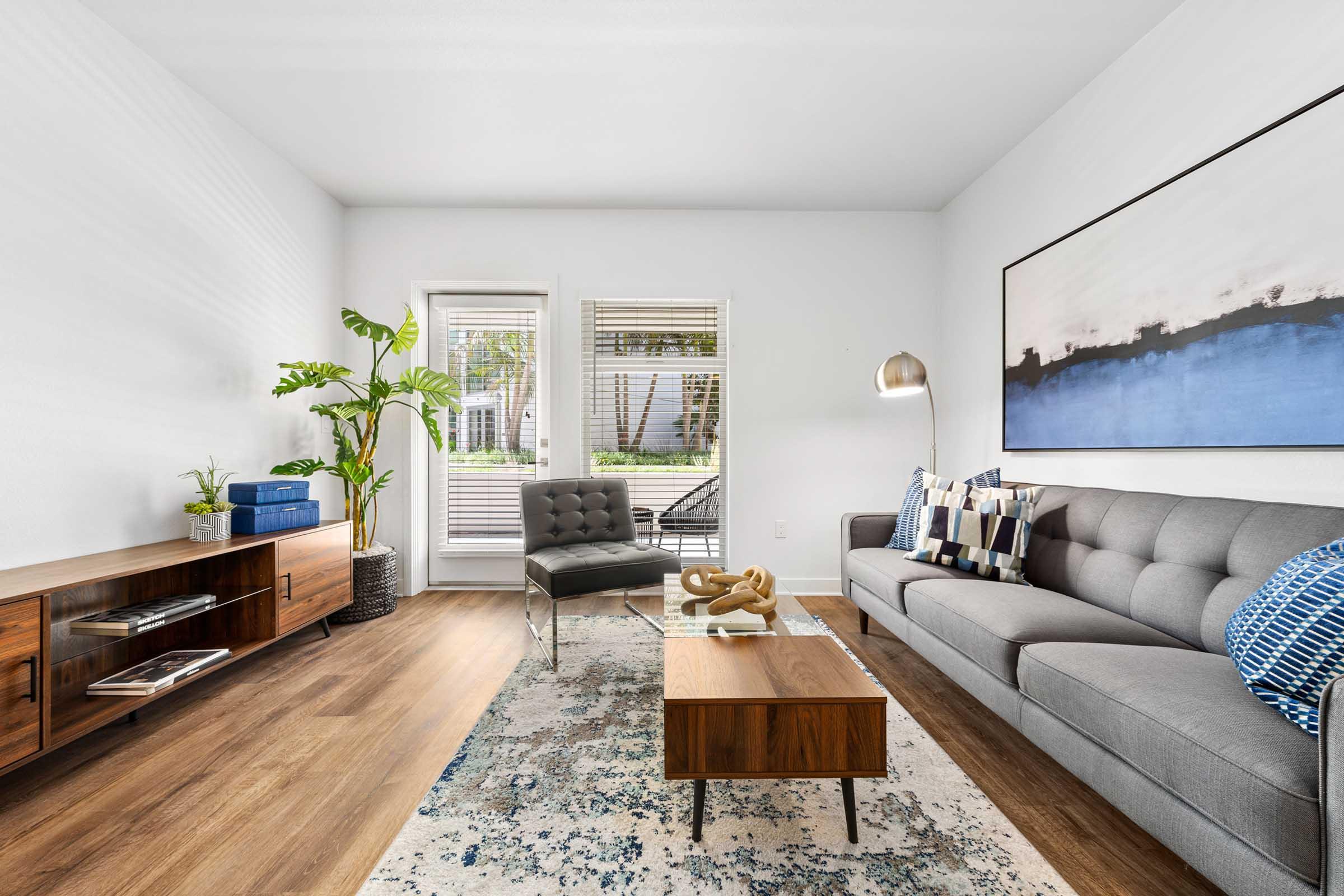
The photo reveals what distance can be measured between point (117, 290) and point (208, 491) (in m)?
0.90

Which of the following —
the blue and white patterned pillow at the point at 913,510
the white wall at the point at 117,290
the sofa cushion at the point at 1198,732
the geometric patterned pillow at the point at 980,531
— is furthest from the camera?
the blue and white patterned pillow at the point at 913,510

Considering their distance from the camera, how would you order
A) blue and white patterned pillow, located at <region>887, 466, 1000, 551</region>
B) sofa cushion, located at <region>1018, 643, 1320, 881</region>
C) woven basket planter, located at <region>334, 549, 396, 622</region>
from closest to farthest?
sofa cushion, located at <region>1018, 643, 1320, 881</region> < blue and white patterned pillow, located at <region>887, 466, 1000, 551</region> < woven basket planter, located at <region>334, 549, 396, 622</region>

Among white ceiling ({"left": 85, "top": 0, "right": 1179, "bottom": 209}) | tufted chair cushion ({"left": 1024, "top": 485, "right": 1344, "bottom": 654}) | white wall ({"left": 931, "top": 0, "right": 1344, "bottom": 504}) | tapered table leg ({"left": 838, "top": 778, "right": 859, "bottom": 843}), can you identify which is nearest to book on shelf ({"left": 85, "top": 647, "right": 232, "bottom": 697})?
tapered table leg ({"left": 838, "top": 778, "right": 859, "bottom": 843})

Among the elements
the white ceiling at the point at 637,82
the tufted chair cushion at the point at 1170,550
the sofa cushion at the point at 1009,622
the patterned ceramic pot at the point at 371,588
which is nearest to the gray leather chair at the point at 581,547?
the patterned ceramic pot at the point at 371,588

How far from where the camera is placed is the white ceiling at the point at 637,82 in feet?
7.55

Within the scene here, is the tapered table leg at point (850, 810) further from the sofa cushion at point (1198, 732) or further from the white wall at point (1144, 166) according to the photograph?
the white wall at point (1144, 166)

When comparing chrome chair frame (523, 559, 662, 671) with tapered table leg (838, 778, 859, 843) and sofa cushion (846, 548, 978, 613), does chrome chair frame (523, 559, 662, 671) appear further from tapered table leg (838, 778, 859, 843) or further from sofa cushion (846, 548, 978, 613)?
tapered table leg (838, 778, 859, 843)

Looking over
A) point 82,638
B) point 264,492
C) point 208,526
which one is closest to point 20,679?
point 82,638

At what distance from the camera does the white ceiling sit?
2301mm

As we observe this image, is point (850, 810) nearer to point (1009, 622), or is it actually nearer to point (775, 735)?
point (775, 735)

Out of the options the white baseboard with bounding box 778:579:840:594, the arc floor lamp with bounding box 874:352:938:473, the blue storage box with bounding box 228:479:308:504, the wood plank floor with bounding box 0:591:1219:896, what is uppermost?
the arc floor lamp with bounding box 874:352:938:473

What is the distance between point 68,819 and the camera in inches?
64.6

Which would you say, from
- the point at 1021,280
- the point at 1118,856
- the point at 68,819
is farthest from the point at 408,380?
the point at 1118,856

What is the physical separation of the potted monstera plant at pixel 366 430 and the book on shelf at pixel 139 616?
97 centimetres
